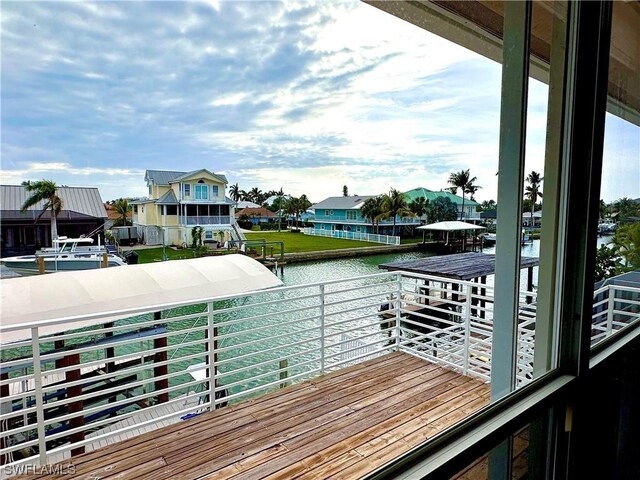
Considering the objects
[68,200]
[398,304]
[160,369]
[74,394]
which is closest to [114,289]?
[74,394]

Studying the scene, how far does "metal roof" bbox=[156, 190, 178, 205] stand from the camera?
4.61 feet

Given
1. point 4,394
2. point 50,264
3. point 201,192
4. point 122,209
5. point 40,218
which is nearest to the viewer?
point 40,218

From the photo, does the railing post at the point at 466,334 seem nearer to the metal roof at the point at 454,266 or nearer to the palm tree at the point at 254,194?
the metal roof at the point at 454,266

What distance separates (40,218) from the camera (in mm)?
815

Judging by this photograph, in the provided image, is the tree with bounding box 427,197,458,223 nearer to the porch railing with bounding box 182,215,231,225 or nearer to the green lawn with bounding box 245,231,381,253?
the green lawn with bounding box 245,231,381,253

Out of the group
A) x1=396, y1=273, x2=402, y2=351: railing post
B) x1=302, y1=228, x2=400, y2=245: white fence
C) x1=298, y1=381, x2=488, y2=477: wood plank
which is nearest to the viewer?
x1=298, y1=381, x2=488, y2=477: wood plank

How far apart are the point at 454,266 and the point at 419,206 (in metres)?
0.73

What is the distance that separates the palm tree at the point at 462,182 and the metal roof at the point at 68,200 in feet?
4.46

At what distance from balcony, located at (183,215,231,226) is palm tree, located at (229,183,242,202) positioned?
14 centimetres

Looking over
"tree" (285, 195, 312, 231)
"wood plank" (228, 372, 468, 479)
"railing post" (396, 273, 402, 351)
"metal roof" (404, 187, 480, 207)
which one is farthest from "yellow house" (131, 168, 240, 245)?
"railing post" (396, 273, 402, 351)

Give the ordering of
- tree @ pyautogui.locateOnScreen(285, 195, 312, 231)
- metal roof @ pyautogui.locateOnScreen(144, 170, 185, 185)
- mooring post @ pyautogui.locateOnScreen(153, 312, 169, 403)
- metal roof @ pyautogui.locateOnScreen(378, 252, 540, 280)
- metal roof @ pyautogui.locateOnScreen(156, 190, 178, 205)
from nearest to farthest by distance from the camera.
Answer: metal roof @ pyautogui.locateOnScreen(144, 170, 185, 185) → metal roof @ pyautogui.locateOnScreen(156, 190, 178, 205) → tree @ pyautogui.locateOnScreen(285, 195, 312, 231) → metal roof @ pyautogui.locateOnScreen(378, 252, 540, 280) → mooring post @ pyautogui.locateOnScreen(153, 312, 169, 403)

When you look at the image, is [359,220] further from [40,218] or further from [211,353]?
[40,218]

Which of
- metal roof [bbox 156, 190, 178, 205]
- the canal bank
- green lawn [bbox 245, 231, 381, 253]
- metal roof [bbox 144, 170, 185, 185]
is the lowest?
the canal bank

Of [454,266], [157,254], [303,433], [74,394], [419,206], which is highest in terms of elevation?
[419,206]
